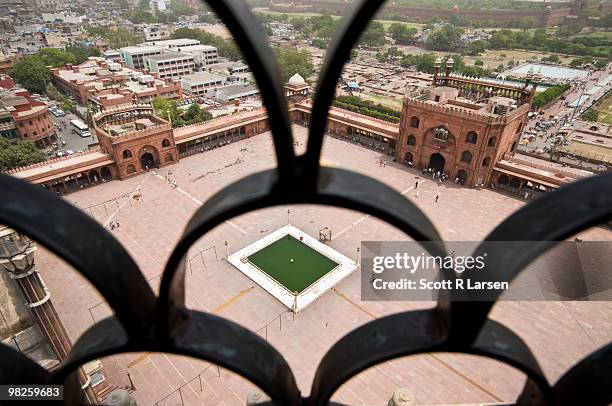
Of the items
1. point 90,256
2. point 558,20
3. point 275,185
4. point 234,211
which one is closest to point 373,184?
point 275,185

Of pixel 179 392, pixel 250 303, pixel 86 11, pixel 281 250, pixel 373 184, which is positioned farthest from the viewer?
pixel 86 11

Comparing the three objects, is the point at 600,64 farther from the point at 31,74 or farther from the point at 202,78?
the point at 31,74

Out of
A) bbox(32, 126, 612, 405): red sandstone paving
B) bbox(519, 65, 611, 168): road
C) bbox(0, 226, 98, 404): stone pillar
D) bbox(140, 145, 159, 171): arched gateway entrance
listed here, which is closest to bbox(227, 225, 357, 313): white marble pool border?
bbox(32, 126, 612, 405): red sandstone paving

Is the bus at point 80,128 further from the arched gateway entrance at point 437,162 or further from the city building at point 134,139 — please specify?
the arched gateway entrance at point 437,162

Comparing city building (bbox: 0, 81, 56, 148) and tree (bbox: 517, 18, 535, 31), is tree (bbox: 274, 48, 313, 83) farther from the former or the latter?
tree (bbox: 517, 18, 535, 31)

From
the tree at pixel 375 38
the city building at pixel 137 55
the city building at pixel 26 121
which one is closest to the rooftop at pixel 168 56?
the city building at pixel 137 55

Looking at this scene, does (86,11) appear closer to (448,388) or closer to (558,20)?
(558,20)
